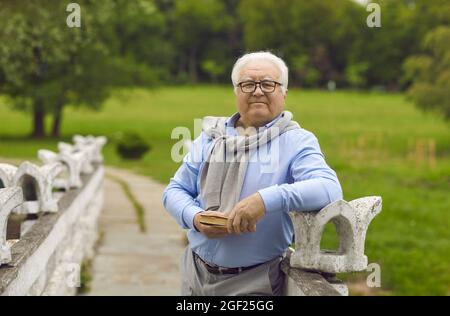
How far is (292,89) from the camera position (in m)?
83.2

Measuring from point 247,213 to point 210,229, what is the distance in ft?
0.68

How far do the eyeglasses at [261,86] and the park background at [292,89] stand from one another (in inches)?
76.8

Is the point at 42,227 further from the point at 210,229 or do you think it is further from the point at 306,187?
the point at 306,187

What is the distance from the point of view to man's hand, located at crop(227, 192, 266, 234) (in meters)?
3.21

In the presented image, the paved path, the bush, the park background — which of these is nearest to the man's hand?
the park background

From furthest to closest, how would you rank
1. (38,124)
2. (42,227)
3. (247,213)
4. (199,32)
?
(199,32)
(38,124)
(42,227)
(247,213)

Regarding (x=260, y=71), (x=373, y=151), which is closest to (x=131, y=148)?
(x=373, y=151)

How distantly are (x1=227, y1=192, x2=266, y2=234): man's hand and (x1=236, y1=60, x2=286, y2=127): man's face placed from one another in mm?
431

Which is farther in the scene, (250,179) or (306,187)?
(250,179)

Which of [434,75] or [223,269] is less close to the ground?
[223,269]

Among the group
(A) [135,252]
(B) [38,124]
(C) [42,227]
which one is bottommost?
(B) [38,124]

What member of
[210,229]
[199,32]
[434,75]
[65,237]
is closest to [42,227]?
[65,237]

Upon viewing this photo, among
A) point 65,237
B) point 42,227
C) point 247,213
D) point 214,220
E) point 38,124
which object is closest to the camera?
point 247,213
